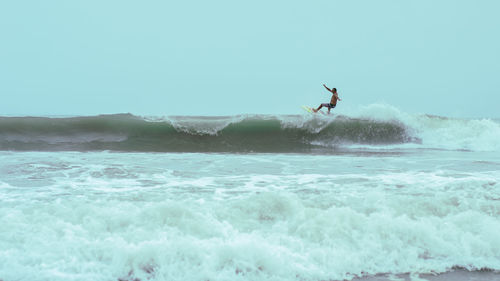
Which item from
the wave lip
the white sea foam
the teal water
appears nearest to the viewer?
the teal water

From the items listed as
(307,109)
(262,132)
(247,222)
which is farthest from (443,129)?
(247,222)

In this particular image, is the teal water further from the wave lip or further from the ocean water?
the wave lip

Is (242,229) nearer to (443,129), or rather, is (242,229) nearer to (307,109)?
(307,109)

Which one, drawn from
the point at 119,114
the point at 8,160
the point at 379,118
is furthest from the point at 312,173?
the point at 119,114

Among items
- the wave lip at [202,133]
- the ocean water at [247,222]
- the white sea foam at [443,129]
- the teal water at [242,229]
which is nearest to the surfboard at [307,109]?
the wave lip at [202,133]

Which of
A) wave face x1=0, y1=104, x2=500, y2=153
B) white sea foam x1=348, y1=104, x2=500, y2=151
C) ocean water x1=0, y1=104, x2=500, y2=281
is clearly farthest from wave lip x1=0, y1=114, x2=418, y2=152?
ocean water x1=0, y1=104, x2=500, y2=281

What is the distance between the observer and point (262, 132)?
1485 centimetres

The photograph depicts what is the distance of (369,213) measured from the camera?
397 cm

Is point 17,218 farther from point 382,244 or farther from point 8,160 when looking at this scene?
point 8,160

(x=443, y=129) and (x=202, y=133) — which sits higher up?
(x=443, y=129)

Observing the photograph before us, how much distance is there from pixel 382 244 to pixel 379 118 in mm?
13149

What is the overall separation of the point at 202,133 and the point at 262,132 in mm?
2324

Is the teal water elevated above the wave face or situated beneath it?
situated beneath

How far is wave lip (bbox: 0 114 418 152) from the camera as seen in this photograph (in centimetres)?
1274
